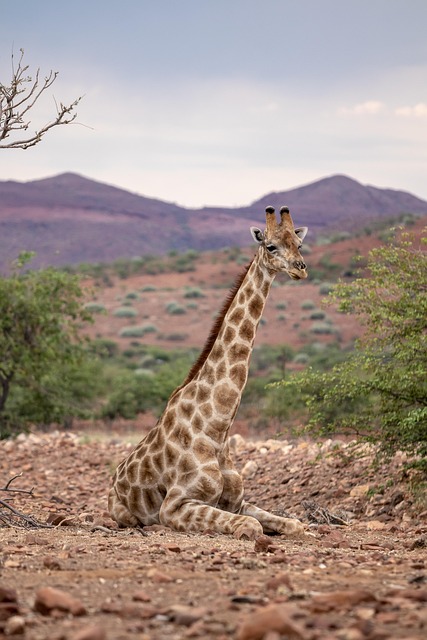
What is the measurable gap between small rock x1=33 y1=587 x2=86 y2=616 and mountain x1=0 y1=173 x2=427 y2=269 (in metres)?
103

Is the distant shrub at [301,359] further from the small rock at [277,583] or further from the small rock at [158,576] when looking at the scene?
the small rock at [277,583]

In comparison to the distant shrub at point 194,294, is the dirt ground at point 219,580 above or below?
below

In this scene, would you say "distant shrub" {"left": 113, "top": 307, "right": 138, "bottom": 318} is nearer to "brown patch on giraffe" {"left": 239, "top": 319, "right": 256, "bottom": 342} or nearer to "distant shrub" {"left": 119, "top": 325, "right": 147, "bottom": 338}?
"distant shrub" {"left": 119, "top": 325, "right": 147, "bottom": 338}

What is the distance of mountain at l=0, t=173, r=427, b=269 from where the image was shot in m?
118

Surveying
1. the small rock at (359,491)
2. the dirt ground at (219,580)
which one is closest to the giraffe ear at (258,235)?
the dirt ground at (219,580)

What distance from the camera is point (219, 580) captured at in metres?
5.78

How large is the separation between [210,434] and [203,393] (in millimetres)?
421

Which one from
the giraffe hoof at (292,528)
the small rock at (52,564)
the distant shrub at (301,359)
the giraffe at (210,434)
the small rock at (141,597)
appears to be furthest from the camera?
the distant shrub at (301,359)

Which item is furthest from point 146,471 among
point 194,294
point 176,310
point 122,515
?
point 194,294

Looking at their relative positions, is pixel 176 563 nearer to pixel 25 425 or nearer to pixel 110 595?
pixel 110 595

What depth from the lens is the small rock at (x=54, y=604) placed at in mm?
4840

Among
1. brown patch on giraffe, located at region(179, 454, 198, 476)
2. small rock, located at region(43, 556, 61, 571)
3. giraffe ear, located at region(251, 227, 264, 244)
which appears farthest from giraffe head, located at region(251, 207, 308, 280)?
small rock, located at region(43, 556, 61, 571)

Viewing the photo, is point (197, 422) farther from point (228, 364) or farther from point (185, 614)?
point (185, 614)

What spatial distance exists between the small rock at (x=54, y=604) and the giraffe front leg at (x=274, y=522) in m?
4.12
